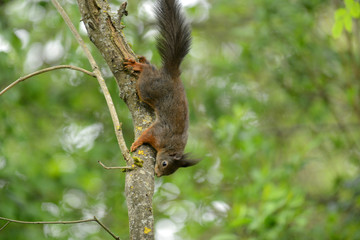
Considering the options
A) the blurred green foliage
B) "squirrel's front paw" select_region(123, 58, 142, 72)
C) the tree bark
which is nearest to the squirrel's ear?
the blurred green foliage

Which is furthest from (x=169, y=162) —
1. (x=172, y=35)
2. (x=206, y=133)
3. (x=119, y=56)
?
(x=206, y=133)

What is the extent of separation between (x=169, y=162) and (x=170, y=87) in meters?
0.55

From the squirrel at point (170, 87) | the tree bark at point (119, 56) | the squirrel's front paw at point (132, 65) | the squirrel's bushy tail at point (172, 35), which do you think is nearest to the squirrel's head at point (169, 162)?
the squirrel at point (170, 87)

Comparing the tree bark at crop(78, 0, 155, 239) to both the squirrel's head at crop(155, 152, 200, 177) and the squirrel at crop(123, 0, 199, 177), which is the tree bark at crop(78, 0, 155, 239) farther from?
the squirrel's head at crop(155, 152, 200, 177)

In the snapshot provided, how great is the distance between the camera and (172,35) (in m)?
2.95

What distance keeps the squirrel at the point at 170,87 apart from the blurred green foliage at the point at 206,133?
0.74m

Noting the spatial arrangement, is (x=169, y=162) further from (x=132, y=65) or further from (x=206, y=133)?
(x=206, y=133)

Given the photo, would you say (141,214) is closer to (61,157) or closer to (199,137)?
(61,157)

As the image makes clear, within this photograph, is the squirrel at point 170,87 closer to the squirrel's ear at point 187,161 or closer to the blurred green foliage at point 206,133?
the squirrel's ear at point 187,161

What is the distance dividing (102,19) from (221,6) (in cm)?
291

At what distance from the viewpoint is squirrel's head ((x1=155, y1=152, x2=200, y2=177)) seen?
301cm

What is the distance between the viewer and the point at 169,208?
14.9ft

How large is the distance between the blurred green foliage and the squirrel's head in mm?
620

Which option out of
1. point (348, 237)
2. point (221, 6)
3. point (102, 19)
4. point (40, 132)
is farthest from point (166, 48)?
point (40, 132)
